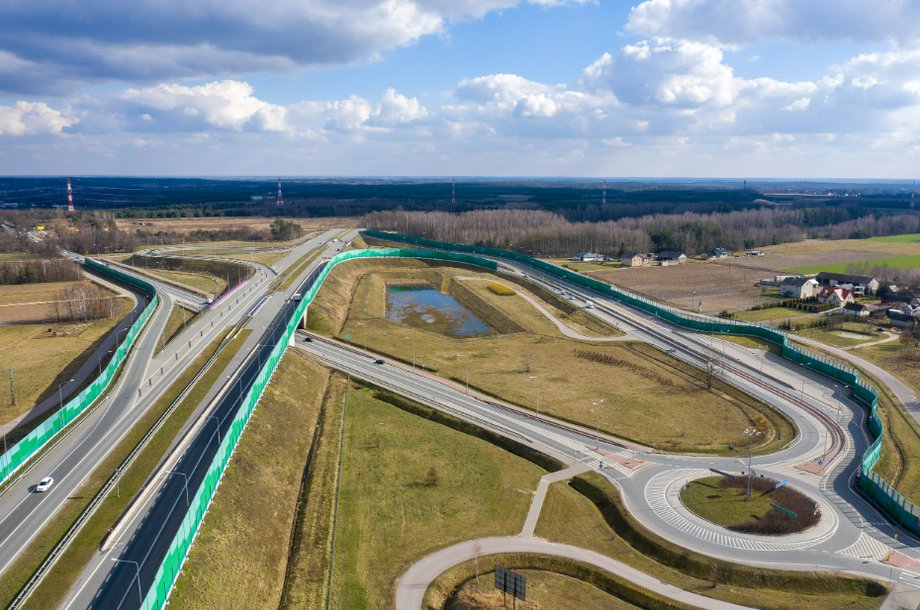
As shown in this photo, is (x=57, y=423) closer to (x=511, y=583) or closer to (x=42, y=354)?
(x=42, y=354)

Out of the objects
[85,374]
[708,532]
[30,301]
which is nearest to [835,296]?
[708,532]

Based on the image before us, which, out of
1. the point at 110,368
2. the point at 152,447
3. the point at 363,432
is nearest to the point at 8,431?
the point at 110,368

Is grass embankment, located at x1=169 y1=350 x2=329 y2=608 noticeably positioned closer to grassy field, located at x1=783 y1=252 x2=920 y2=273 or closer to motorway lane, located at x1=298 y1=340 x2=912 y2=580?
motorway lane, located at x1=298 y1=340 x2=912 y2=580

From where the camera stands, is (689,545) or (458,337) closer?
(689,545)

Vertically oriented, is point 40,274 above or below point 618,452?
above

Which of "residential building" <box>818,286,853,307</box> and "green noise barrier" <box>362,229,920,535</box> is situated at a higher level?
"residential building" <box>818,286,853,307</box>

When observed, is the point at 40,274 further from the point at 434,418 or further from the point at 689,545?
the point at 689,545

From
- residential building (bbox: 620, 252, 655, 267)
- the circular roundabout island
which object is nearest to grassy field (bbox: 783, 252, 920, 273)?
residential building (bbox: 620, 252, 655, 267)
